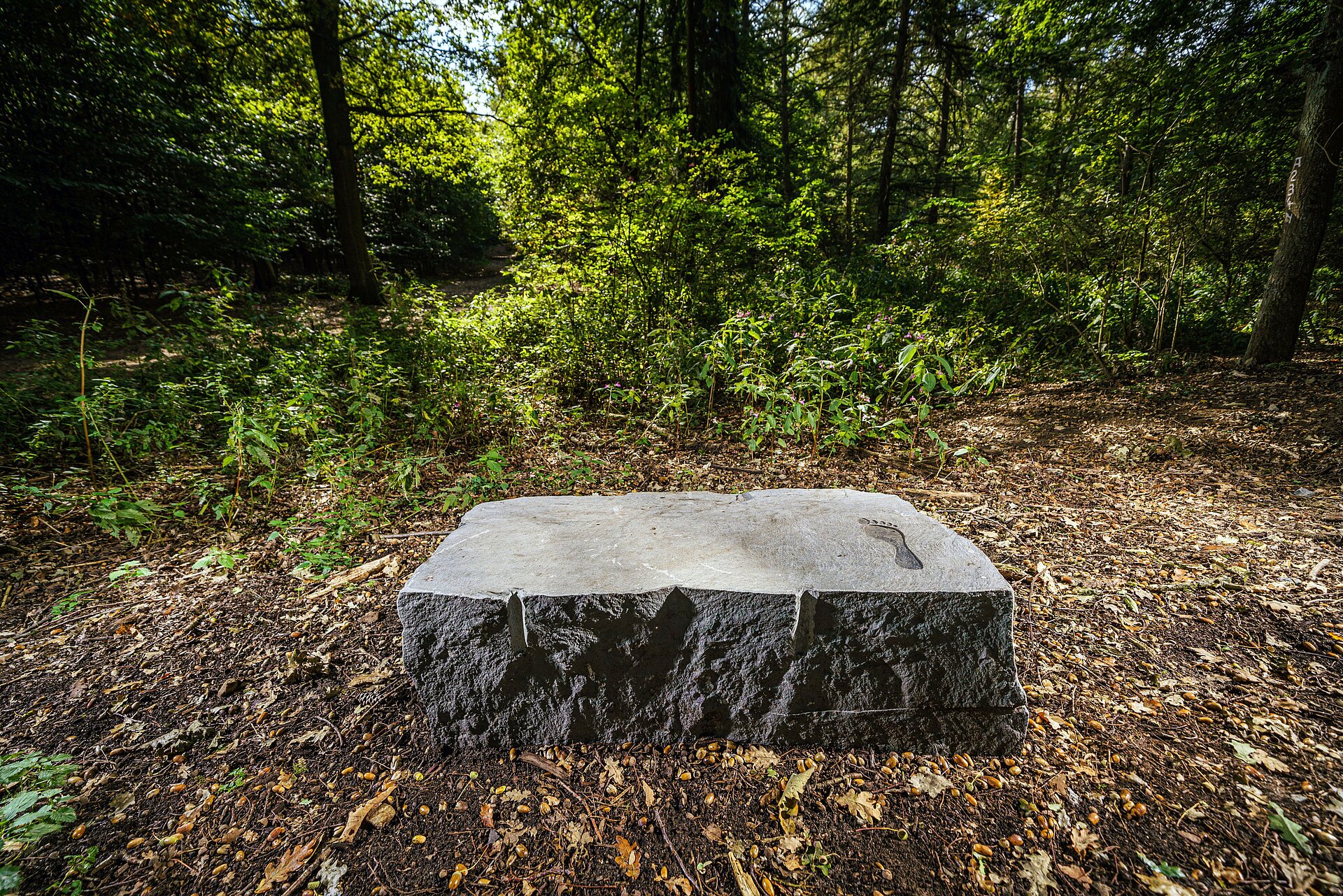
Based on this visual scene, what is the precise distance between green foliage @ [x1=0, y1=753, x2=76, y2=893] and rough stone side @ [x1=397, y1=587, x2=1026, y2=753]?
0.87 metres

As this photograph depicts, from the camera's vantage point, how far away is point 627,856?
133 centimetres

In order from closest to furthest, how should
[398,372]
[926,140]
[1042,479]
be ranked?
[1042,479] < [398,372] < [926,140]

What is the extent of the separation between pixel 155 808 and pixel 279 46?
9.35 m

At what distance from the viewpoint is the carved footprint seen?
1623mm

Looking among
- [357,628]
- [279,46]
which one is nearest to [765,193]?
[357,628]

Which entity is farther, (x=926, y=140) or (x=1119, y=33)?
(x=926, y=140)

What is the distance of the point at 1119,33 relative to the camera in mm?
5277

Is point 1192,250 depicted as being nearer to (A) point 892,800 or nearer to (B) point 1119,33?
(B) point 1119,33

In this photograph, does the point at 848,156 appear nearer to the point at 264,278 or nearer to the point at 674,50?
the point at 674,50

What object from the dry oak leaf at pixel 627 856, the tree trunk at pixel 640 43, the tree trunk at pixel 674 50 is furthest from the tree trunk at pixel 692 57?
the dry oak leaf at pixel 627 856

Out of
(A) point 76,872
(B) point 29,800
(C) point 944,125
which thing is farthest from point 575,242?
(C) point 944,125

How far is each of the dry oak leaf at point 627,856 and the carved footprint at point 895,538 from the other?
3.61 feet

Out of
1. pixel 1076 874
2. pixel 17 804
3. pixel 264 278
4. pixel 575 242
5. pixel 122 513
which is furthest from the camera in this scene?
pixel 264 278

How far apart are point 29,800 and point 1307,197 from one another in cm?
803
